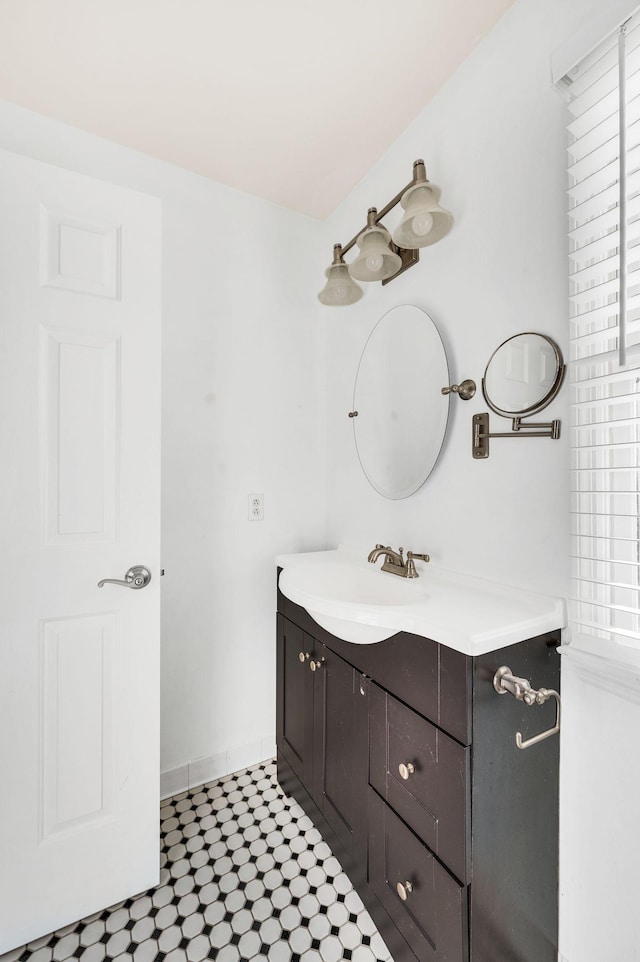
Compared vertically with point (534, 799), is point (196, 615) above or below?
above

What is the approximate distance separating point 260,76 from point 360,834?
7.33ft

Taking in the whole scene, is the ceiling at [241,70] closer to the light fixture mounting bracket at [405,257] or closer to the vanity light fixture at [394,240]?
the vanity light fixture at [394,240]

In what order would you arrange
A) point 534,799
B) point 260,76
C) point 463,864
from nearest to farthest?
point 463,864
point 534,799
point 260,76

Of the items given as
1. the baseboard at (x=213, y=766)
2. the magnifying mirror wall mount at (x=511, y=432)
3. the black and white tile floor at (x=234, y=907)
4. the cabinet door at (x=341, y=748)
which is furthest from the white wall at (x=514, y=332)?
the baseboard at (x=213, y=766)

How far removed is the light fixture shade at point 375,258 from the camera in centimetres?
143

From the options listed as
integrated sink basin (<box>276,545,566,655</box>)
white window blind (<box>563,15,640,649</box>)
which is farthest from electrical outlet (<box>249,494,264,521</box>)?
white window blind (<box>563,15,640,649</box>)

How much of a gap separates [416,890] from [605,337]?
130cm

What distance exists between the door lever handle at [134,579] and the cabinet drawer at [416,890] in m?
0.84

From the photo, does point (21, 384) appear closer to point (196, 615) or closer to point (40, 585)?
point (40, 585)

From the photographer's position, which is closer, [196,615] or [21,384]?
[21,384]

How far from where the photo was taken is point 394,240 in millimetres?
1340

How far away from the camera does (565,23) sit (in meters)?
1.02

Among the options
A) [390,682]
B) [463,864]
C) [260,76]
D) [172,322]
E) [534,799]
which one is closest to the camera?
[463,864]

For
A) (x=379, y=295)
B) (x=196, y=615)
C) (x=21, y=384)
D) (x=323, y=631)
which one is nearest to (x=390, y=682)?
(x=323, y=631)
